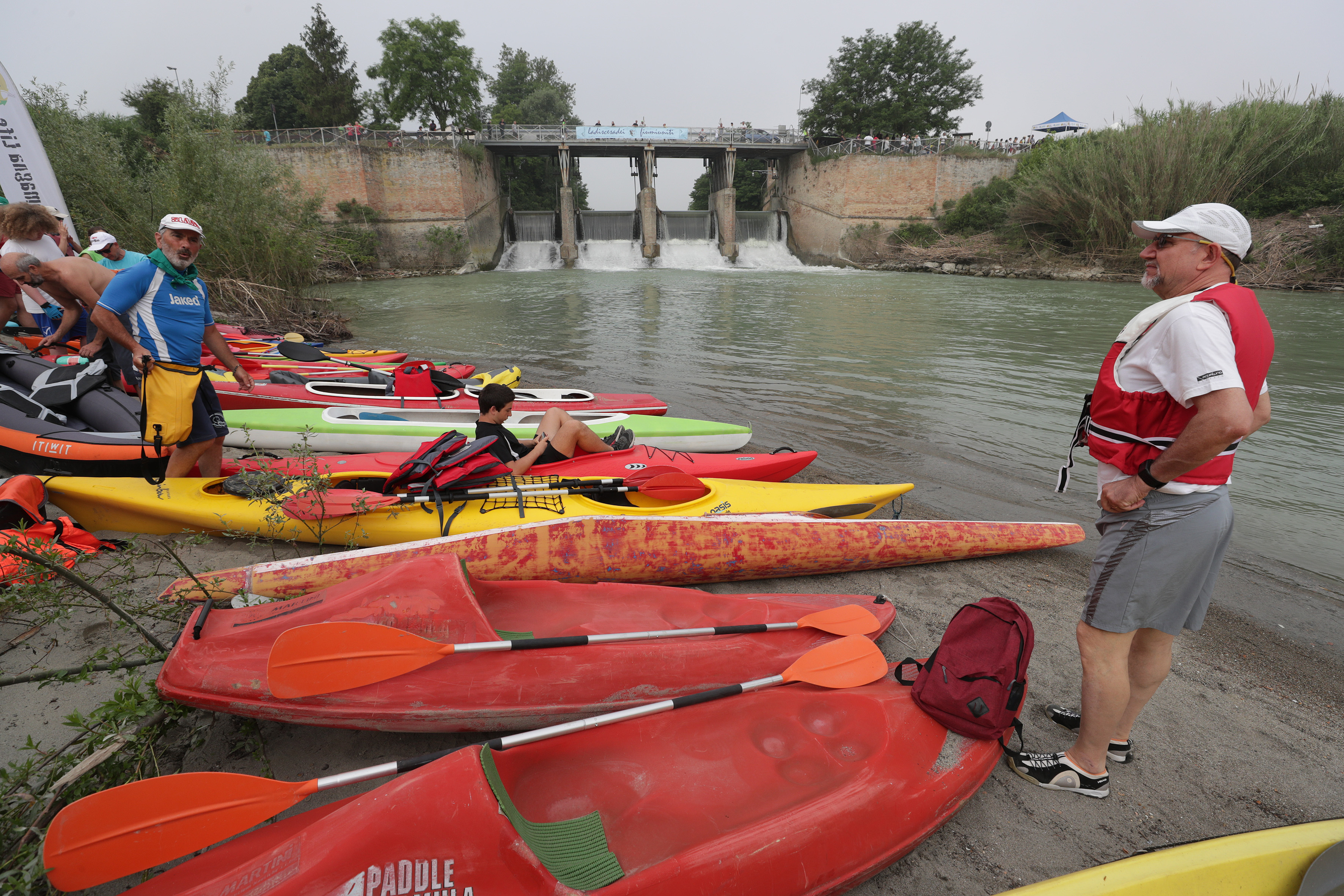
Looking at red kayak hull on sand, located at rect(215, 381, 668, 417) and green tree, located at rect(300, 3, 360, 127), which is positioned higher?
green tree, located at rect(300, 3, 360, 127)

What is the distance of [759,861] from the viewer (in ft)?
5.01

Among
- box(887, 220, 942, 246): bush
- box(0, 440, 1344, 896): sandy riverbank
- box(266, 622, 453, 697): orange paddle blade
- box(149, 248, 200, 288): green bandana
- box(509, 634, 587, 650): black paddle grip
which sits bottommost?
box(0, 440, 1344, 896): sandy riverbank

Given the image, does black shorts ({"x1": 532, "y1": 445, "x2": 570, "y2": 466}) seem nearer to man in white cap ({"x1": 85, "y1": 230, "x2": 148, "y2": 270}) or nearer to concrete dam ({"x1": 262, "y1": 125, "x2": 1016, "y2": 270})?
man in white cap ({"x1": 85, "y1": 230, "x2": 148, "y2": 270})

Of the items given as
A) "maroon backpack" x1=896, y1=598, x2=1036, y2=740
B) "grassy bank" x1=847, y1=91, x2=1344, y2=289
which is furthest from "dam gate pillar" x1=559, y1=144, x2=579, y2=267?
"maroon backpack" x1=896, y1=598, x2=1036, y2=740

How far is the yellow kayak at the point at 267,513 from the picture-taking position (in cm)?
331

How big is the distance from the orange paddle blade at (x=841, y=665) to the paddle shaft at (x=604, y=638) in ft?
0.77

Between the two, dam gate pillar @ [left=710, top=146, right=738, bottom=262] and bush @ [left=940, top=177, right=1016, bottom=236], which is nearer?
bush @ [left=940, top=177, right=1016, bottom=236]

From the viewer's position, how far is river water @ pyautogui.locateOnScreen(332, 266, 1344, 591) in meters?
5.27

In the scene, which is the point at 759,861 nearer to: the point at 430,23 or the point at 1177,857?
the point at 1177,857

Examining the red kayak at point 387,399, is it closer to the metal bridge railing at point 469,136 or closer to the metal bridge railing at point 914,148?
the metal bridge railing at point 469,136

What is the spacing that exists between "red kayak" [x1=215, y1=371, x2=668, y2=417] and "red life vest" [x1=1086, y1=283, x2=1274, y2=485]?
14.5ft

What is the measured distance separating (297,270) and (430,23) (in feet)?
104

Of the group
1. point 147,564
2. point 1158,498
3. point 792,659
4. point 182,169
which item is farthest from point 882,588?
point 182,169

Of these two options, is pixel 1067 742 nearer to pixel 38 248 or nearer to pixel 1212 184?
pixel 38 248
